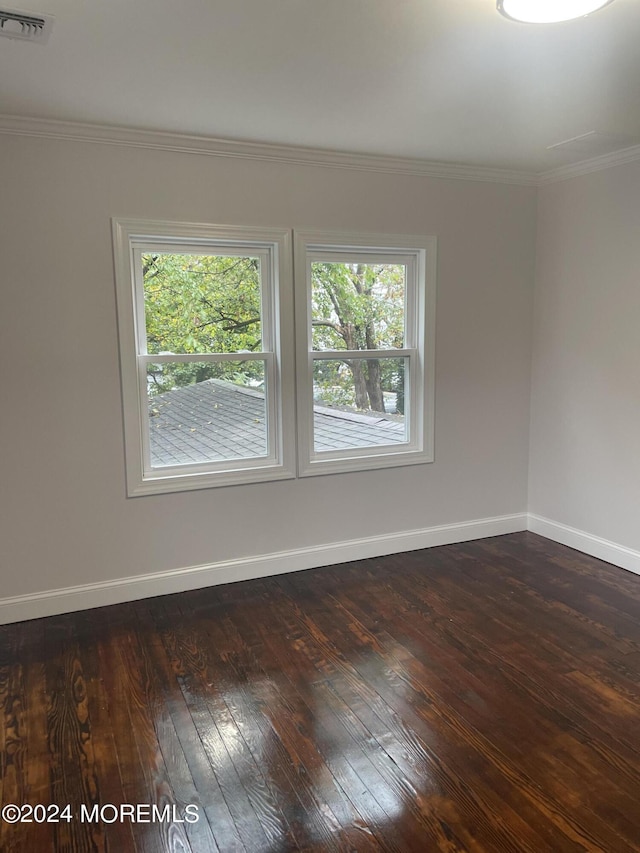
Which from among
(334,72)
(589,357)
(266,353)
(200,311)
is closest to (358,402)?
(266,353)

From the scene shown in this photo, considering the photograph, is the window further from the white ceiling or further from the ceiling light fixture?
the ceiling light fixture

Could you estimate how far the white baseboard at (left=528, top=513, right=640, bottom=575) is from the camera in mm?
3810

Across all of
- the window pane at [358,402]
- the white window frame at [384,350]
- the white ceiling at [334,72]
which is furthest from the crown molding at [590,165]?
the window pane at [358,402]

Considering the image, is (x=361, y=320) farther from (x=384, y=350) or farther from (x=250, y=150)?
(x=250, y=150)

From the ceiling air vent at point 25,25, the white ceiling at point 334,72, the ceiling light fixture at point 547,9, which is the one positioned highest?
the white ceiling at point 334,72

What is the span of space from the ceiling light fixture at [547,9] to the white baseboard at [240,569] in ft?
9.63

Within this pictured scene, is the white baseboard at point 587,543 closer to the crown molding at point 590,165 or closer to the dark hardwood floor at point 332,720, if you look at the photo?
the dark hardwood floor at point 332,720

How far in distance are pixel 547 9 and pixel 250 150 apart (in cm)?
189

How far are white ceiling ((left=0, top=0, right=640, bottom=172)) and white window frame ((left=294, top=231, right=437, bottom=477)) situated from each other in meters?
0.59

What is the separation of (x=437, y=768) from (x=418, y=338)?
8.77 feet

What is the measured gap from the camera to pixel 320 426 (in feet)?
12.9

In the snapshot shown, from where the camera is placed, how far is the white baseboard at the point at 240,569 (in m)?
3.26

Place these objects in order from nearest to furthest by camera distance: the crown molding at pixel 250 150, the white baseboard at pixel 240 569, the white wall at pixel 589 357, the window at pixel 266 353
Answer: the crown molding at pixel 250 150 → the white baseboard at pixel 240 569 → the window at pixel 266 353 → the white wall at pixel 589 357

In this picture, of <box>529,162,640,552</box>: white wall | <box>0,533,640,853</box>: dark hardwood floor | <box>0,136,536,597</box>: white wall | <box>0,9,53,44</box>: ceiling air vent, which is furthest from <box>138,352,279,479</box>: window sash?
<box>529,162,640,552</box>: white wall
